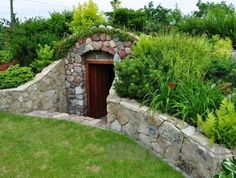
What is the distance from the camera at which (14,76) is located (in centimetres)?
774

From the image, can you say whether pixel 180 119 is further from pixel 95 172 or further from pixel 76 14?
pixel 76 14

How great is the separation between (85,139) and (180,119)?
1.76m

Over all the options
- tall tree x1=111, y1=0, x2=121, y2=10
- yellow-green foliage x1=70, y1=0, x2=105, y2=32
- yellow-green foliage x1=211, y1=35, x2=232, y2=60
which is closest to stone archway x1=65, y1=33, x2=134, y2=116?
yellow-green foliage x1=70, y1=0, x2=105, y2=32

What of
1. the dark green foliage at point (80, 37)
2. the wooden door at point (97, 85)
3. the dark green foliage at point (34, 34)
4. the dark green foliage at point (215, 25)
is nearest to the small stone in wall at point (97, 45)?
the dark green foliage at point (80, 37)

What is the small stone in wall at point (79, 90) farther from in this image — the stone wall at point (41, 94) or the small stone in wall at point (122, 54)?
the small stone in wall at point (122, 54)

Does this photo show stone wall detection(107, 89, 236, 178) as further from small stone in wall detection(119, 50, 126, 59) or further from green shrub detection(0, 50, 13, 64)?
green shrub detection(0, 50, 13, 64)

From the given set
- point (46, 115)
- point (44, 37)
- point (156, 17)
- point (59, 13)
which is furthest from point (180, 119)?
point (156, 17)

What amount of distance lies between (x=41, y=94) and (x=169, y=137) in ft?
12.9

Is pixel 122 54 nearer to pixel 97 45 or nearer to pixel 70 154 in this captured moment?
pixel 97 45

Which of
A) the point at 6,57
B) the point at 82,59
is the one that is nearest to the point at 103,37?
the point at 82,59

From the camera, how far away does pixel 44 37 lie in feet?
29.3

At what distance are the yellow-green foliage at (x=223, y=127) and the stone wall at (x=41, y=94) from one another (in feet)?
14.6

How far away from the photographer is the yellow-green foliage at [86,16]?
9039 millimetres

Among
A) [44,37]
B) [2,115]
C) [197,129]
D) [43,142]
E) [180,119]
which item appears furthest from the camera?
[44,37]
